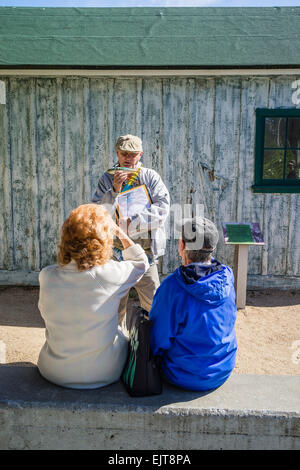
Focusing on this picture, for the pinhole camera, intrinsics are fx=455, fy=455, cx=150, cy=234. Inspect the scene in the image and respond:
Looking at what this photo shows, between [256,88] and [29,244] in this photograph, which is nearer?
[256,88]

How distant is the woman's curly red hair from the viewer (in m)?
2.44

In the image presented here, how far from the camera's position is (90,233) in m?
2.44

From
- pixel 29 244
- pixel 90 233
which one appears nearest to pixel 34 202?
pixel 29 244

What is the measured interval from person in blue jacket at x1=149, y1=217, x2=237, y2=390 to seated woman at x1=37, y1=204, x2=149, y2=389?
0.28 m

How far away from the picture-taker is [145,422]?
2.45 meters

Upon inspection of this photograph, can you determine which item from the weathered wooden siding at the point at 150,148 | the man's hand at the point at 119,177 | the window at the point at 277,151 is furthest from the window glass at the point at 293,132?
the man's hand at the point at 119,177

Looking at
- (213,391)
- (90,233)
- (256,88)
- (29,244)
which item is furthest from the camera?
(29,244)

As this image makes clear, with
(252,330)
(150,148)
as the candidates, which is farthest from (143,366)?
(150,148)

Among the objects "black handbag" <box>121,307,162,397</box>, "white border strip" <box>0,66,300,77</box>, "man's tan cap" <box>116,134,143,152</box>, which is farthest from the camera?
"white border strip" <box>0,66,300,77</box>

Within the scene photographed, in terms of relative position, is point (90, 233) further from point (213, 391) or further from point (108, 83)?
point (108, 83)

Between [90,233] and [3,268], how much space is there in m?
5.07

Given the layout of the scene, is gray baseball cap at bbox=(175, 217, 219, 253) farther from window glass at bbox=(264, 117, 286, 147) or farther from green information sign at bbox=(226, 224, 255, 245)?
window glass at bbox=(264, 117, 286, 147)

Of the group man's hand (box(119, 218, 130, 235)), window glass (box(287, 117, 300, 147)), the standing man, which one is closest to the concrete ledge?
the standing man

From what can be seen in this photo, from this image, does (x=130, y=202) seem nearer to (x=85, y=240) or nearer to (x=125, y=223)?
(x=125, y=223)
